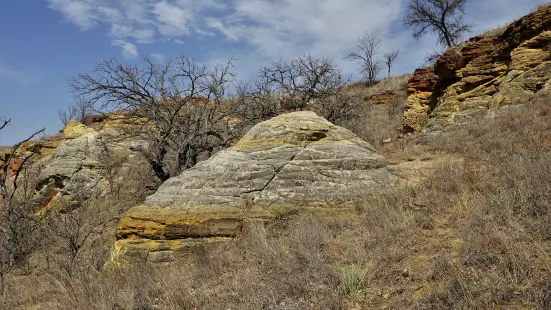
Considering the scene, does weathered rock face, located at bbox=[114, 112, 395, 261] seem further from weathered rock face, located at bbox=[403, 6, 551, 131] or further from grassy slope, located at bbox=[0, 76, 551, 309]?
weathered rock face, located at bbox=[403, 6, 551, 131]

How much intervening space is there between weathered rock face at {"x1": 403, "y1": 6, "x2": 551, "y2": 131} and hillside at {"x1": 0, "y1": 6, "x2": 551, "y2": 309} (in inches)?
61.6

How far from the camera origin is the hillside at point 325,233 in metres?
3.30

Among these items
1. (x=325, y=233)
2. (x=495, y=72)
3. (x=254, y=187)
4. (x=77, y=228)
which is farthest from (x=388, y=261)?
(x=495, y=72)

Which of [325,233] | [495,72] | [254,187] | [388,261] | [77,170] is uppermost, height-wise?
[495,72]

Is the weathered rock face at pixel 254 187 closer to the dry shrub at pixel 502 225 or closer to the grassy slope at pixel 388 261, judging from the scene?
the grassy slope at pixel 388 261

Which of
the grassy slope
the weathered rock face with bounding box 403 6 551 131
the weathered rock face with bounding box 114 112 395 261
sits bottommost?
the grassy slope

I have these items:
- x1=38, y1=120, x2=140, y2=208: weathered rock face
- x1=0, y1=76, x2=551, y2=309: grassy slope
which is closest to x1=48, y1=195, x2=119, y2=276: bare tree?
x1=0, y1=76, x2=551, y2=309: grassy slope

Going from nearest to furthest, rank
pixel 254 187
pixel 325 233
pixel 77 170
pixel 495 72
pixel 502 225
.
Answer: pixel 502 225 < pixel 325 233 < pixel 254 187 < pixel 495 72 < pixel 77 170

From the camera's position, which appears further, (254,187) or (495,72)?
(495,72)

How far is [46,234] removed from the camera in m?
9.27

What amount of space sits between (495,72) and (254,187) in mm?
11958

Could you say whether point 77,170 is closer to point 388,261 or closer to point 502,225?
point 388,261

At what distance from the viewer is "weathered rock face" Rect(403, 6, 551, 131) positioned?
38.2 feet

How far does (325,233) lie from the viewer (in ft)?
15.9
